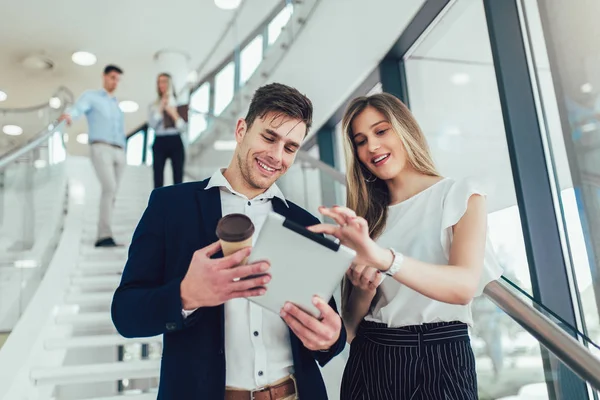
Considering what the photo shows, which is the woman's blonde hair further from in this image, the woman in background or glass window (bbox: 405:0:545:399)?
the woman in background

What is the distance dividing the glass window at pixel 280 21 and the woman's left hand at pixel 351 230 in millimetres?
5321

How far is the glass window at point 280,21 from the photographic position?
20.7 feet

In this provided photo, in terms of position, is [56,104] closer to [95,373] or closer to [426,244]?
[95,373]

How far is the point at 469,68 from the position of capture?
3.92 meters

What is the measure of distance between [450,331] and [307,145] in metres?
6.33

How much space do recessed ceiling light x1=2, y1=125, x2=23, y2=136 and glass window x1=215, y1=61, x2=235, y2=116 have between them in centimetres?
333

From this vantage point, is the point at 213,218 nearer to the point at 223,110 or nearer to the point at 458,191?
the point at 458,191

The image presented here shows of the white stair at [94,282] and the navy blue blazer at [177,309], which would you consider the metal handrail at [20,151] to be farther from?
the navy blue blazer at [177,309]

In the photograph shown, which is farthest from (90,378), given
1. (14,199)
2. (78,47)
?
(78,47)

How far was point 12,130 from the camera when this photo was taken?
24.0 feet

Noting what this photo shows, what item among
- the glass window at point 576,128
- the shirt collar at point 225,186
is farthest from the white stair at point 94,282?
the glass window at point 576,128

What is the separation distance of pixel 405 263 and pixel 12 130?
7.46 m

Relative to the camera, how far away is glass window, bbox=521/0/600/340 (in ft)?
8.67

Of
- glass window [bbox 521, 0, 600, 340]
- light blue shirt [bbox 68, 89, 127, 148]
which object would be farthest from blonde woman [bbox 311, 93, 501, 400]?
light blue shirt [bbox 68, 89, 127, 148]
